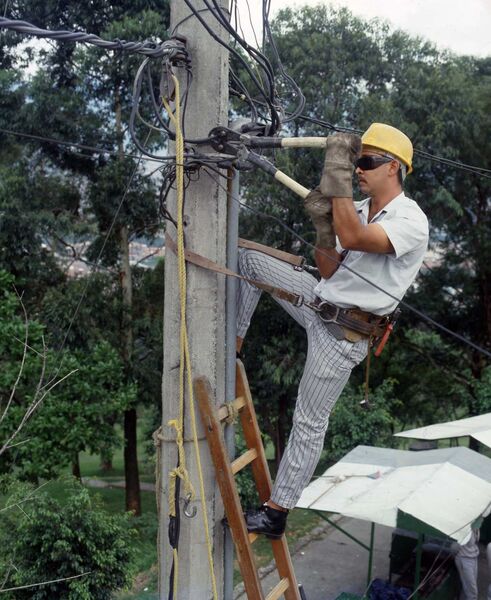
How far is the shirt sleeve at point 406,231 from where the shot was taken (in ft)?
9.85

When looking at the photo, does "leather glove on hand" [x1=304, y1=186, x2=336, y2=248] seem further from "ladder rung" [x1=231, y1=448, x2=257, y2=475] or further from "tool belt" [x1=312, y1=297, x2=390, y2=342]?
"ladder rung" [x1=231, y1=448, x2=257, y2=475]

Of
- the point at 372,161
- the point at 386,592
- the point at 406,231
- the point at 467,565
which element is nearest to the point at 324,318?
the point at 406,231

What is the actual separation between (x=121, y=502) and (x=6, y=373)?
886 centimetres

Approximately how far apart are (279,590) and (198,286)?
1.50 m

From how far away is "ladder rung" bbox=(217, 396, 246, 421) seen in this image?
9.81 feet

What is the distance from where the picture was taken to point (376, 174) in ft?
10.8

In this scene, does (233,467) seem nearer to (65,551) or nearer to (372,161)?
(372,161)

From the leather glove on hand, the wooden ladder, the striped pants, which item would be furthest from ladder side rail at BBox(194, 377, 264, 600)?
the leather glove on hand

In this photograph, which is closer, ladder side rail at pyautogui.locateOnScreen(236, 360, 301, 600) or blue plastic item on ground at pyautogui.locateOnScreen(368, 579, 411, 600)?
ladder side rail at pyautogui.locateOnScreen(236, 360, 301, 600)

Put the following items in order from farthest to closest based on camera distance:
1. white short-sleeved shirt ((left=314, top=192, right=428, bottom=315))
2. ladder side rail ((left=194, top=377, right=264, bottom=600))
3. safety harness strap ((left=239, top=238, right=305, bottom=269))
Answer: safety harness strap ((left=239, top=238, right=305, bottom=269)), white short-sleeved shirt ((left=314, top=192, right=428, bottom=315)), ladder side rail ((left=194, top=377, right=264, bottom=600))

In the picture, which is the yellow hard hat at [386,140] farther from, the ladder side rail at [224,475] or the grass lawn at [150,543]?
the grass lawn at [150,543]

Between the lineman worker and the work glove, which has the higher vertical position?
the work glove

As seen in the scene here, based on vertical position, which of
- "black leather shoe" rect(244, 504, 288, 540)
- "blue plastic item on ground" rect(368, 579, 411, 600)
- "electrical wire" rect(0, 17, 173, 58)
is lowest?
"blue plastic item on ground" rect(368, 579, 411, 600)

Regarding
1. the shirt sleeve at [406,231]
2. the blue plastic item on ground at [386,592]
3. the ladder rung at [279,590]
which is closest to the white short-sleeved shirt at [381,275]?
the shirt sleeve at [406,231]
